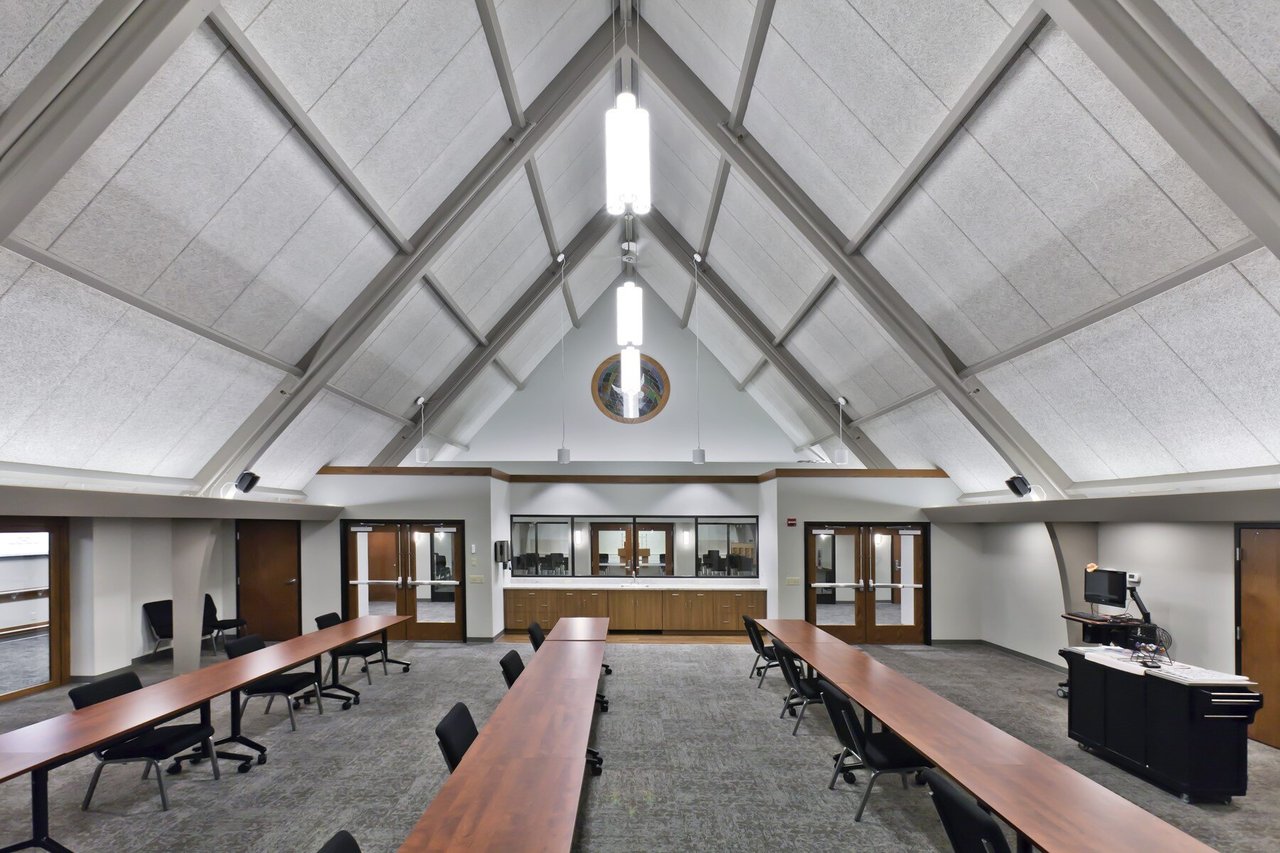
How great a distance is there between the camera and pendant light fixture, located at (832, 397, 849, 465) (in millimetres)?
10883

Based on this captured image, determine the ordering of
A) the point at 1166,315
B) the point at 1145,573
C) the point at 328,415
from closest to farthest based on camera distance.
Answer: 1. the point at 1166,315
2. the point at 1145,573
3. the point at 328,415

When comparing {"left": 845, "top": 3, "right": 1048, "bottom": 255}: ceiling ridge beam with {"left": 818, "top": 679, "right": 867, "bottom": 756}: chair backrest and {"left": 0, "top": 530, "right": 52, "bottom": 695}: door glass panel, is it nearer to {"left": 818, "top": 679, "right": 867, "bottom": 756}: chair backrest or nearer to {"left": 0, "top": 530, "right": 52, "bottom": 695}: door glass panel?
{"left": 818, "top": 679, "right": 867, "bottom": 756}: chair backrest

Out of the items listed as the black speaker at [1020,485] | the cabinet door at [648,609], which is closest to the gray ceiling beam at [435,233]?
the cabinet door at [648,609]

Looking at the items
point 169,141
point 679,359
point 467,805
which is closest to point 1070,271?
point 467,805

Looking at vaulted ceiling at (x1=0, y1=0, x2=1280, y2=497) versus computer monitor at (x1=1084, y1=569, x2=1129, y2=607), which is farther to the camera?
computer monitor at (x1=1084, y1=569, x2=1129, y2=607)

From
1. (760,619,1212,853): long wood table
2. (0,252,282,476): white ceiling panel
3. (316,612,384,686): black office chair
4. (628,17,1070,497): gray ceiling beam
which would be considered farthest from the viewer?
(316,612,384,686): black office chair

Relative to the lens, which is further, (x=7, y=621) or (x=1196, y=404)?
(x=7, y=621)

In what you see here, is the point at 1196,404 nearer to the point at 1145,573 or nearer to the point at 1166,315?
the point at 1166,315

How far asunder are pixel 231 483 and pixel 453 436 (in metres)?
4.71

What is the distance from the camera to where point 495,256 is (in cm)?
956

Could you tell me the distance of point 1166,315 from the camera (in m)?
5.16

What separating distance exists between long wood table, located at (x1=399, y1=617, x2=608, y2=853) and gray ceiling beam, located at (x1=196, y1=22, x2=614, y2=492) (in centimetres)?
457

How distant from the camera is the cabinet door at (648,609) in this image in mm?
12352

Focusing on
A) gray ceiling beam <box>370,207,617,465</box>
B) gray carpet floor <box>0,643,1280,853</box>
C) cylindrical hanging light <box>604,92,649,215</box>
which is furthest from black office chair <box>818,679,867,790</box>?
gray ceiling beam <box>370,207,617,465</box>
